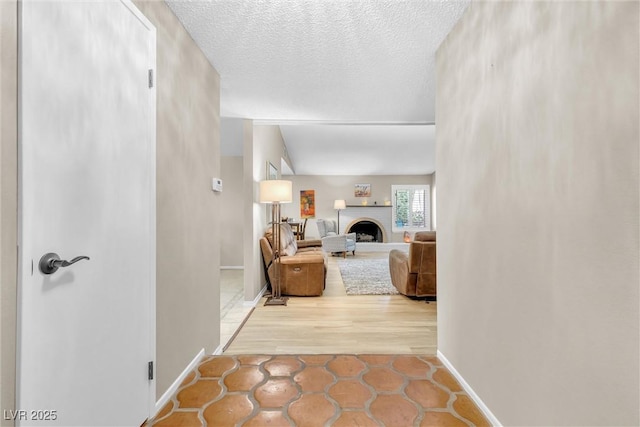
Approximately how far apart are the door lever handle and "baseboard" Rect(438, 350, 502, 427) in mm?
1914

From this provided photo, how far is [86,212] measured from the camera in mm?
1117

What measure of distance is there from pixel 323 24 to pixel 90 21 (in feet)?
4.14

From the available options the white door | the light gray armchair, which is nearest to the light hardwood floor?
the white door

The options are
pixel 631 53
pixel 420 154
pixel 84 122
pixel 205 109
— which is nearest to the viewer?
pixel 631 53

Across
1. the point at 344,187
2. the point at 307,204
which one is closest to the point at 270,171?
the point at 307,204

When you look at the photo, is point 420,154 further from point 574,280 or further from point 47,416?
point 47,416

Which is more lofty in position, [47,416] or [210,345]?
[47,416]

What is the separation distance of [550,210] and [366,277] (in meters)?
4.33

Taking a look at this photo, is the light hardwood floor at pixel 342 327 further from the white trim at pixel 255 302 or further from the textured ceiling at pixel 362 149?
the textured ceiling at pixel 362 149

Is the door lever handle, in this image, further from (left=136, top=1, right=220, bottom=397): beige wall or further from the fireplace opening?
the fireplace opening

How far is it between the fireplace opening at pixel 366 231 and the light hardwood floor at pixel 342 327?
19.0 feet

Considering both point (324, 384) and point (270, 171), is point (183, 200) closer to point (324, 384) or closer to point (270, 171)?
point (324, 384)

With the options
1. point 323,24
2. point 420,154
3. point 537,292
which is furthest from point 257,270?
point 420,154

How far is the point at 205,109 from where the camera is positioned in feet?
7.48
